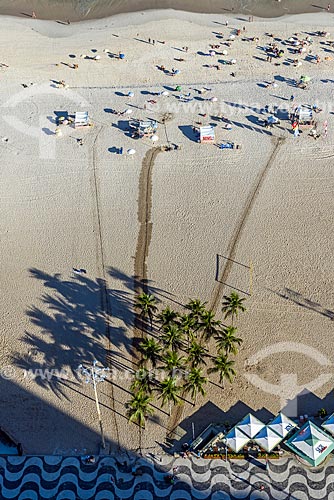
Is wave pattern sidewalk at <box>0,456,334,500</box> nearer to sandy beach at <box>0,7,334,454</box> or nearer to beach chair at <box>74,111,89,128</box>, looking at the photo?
sandy beach at <box>0,7,334,454</box>

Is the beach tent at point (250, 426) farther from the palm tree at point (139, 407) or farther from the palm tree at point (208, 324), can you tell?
the palm tree at point (208, 324)

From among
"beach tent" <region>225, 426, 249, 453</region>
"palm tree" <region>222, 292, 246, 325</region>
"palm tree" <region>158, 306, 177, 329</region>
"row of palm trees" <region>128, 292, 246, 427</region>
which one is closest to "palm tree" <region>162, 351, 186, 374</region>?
"row of palm trees" <region>128, 292, 246, 427</region>

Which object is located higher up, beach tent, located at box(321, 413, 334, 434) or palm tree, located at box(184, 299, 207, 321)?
palm tree, located at box(184, 299, 207, 321)

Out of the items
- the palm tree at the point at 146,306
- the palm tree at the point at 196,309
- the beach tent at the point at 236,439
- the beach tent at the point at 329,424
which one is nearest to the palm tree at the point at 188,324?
the palm tree at the point at 196,309

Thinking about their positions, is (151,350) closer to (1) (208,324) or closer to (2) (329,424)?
(1) (208,324)

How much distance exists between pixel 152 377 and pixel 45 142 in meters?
32.0

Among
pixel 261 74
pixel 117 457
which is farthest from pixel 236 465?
pixel 261 74

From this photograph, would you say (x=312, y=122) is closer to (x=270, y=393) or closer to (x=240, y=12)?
(x=240, y=12)

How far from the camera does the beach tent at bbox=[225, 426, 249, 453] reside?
3309 cm

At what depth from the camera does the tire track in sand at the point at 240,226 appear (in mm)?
42844

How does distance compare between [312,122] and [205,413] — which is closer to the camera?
[205,413]

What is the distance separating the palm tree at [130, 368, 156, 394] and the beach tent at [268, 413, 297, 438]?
8.45m

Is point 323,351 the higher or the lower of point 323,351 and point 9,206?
the lower

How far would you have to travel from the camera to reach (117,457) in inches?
1328
